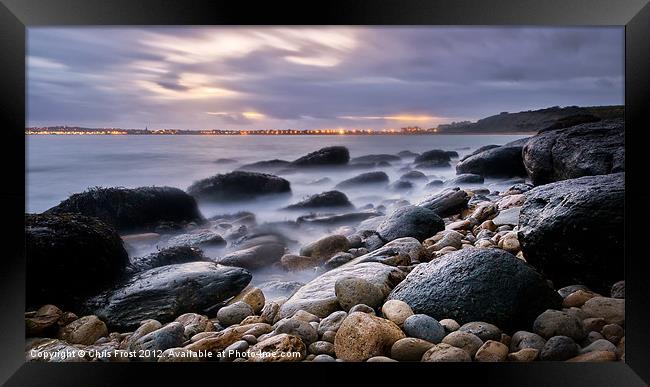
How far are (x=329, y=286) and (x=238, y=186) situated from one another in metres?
0.87

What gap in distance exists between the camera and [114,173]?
2.79 meters

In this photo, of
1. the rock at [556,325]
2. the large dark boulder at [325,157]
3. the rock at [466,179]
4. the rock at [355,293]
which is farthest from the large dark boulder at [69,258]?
the rock at [556,325]

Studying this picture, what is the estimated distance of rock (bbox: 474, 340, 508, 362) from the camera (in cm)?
252

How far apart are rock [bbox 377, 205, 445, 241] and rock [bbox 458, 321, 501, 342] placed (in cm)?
64

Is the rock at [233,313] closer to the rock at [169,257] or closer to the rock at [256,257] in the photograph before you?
the rock at [256,257]

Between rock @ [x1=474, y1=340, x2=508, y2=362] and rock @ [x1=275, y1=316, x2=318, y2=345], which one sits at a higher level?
rock @ [x1=275, y1=316, x2=318, y2=345]

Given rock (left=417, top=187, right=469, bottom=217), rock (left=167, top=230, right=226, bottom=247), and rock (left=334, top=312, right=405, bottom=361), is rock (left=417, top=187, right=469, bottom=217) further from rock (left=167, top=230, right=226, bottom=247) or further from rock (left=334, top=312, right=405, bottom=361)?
rock (left=167, top=230, right=226, bottom=247)

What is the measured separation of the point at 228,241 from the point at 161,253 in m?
0.45

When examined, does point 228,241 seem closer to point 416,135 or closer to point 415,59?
point 416,135

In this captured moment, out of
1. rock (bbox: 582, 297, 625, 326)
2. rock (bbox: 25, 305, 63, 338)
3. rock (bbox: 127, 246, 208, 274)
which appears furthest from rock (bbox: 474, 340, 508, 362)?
rock (bbox: 25, 305, 63, 338)

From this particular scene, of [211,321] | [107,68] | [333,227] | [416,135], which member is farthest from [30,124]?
[416,135]

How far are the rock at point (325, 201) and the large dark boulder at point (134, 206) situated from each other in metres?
0.66

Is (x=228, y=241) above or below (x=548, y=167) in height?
below

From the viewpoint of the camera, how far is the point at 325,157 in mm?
2838
